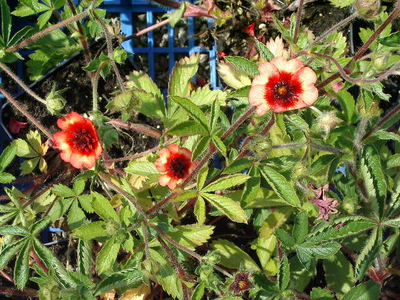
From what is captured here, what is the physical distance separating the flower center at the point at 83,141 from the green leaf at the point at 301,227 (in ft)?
2.47

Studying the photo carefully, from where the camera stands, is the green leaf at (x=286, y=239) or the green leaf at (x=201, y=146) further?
the green leaf at (x=286, y=239)

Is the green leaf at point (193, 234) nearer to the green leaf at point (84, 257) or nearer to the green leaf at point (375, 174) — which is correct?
the green leaf at point (84, 257)

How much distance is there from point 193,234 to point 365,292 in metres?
0.68

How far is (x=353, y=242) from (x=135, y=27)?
144 centimetres

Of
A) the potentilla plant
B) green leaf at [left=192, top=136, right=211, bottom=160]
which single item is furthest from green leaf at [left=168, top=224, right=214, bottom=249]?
green leaf at [left=192, top=136, right=211, bottom=160]

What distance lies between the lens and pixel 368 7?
1.41 metres

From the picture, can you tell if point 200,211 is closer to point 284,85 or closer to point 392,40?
point 284,85

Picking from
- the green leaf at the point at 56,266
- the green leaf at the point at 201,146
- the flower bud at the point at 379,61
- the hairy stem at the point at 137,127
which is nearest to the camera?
the flower bud at the point at 379,61

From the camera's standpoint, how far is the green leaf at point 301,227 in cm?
161

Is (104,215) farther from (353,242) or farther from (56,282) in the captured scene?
(353,242)

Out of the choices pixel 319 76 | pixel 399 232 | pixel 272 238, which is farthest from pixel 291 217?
pixel 319 76

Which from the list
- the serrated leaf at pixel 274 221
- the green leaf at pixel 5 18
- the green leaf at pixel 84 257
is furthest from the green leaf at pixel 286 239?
the green leaf at pixel 5 18

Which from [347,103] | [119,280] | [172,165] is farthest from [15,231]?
[347,103]

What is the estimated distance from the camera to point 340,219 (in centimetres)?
163
